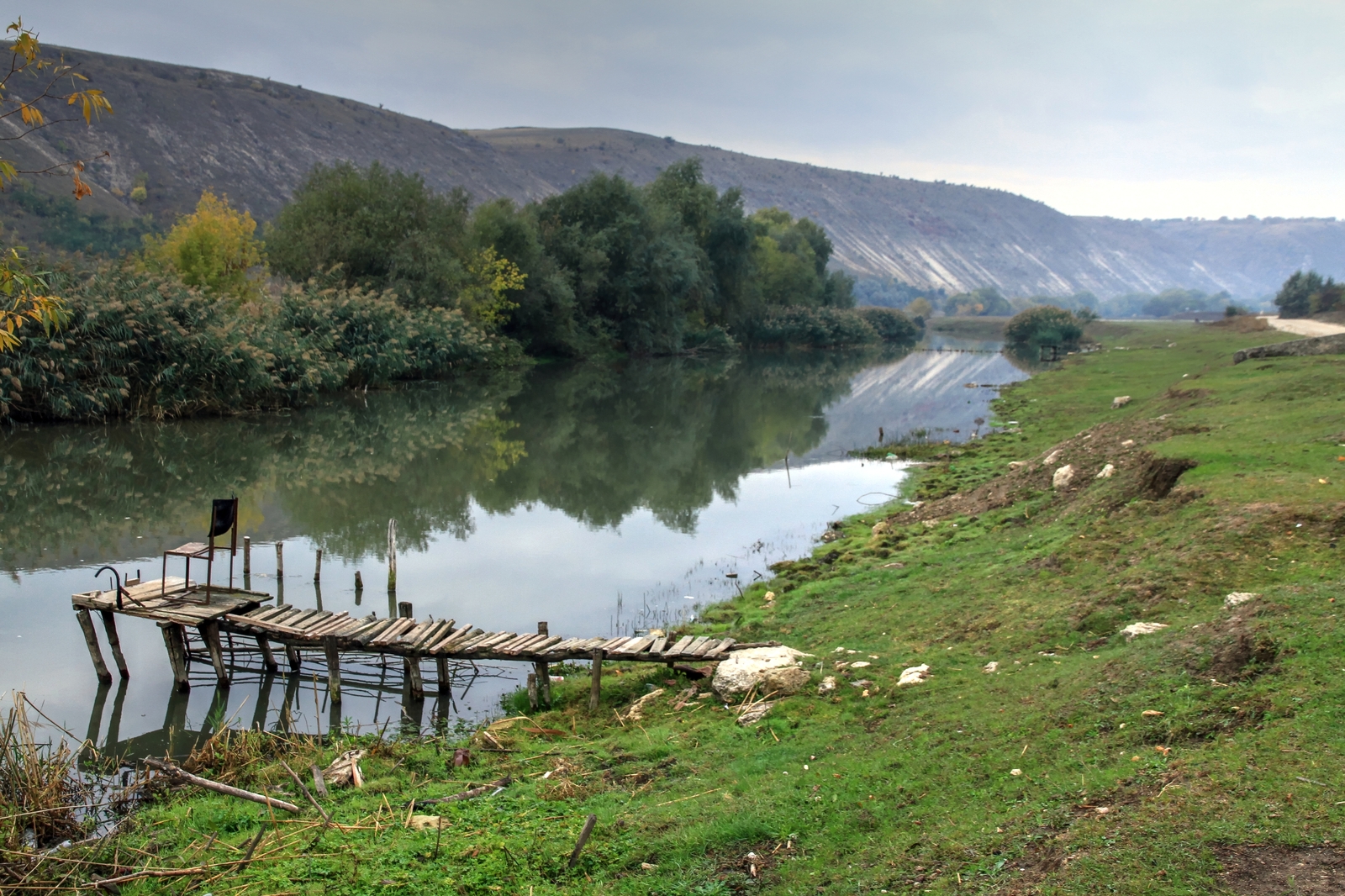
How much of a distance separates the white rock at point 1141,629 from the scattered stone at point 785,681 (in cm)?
316

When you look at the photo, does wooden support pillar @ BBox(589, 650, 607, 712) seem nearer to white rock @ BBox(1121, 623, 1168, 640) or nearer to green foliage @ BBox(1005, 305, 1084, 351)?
white rock @ BBox(1121, 623, 1168, 640)

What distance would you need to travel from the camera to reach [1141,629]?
348 inches

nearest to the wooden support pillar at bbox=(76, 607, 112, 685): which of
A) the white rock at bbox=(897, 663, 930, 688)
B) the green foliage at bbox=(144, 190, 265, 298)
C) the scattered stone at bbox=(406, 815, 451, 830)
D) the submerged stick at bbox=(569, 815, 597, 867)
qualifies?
the scattered stone at bbox=(406, 815, 451, 830)

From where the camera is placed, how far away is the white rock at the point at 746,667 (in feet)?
32.8

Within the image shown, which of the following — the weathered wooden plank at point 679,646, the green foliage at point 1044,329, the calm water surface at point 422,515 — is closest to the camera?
the weathered wooden plank at point 679,646

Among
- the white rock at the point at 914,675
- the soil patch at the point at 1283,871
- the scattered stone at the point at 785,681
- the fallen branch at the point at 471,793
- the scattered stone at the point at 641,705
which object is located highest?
the soil patch at the point at 1283,871

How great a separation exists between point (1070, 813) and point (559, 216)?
233ft

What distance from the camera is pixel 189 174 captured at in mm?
124625

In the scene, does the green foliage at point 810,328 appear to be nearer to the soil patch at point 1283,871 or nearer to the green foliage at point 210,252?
the green foliage at point 210,252

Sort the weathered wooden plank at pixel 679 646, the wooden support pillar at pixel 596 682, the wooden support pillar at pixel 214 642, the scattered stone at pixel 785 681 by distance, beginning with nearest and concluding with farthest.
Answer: the scattered stone at pixel 785 681 < the wooden support pillar at pixel 596 682 < the weathered wooden plank at pixel 679 646 < the wooden support pillar at pixel 214 642

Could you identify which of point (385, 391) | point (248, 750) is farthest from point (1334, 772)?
point (385, 391)

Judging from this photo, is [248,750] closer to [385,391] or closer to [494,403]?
[494,403]

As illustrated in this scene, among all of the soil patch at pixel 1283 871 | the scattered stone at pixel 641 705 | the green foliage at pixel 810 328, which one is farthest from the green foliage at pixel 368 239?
the soil patch at pixel 1283 871

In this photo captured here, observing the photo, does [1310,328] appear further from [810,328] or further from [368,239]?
[368,239]
